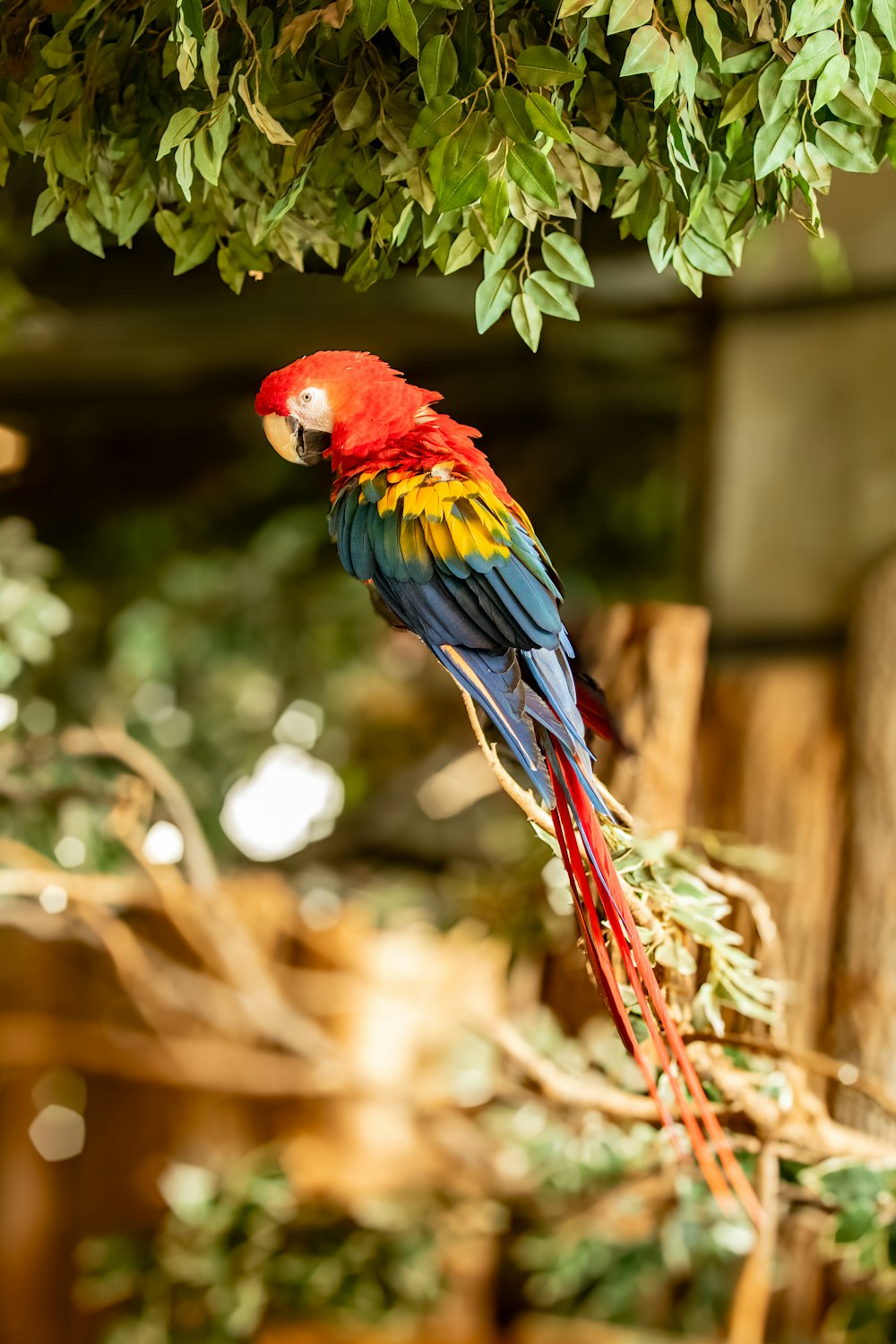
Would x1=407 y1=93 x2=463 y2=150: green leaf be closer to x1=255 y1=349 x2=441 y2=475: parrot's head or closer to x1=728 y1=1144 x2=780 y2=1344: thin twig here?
x1=255 y1=349 x2=441 y2=475: parrot's head

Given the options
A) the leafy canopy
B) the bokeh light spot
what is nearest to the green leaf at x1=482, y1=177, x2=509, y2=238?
the leafy canopy

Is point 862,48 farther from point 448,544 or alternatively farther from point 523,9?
point 448,544

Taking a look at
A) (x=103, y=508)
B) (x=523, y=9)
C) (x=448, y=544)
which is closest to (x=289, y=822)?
(x=103, y=508)

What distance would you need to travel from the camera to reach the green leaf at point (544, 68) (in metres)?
0.48

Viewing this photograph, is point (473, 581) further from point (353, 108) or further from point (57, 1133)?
point (57, 1133)

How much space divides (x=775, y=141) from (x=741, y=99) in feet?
0.09

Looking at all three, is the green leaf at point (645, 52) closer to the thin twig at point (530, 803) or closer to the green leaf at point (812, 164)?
the green leaf at point (812, 164)

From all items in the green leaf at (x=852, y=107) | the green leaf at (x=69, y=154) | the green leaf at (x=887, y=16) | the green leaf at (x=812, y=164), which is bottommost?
the green leaf at (x=812, y=164)

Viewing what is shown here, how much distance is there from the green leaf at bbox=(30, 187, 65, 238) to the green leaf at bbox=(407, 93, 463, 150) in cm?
21

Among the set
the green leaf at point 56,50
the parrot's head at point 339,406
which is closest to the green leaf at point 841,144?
the parrot's head at point 339,406

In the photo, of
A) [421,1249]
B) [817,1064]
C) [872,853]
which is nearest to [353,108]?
[817,1064]

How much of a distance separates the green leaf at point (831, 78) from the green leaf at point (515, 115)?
11 cm

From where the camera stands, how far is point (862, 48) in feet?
1.58

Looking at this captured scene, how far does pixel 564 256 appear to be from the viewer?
570 millimetres
